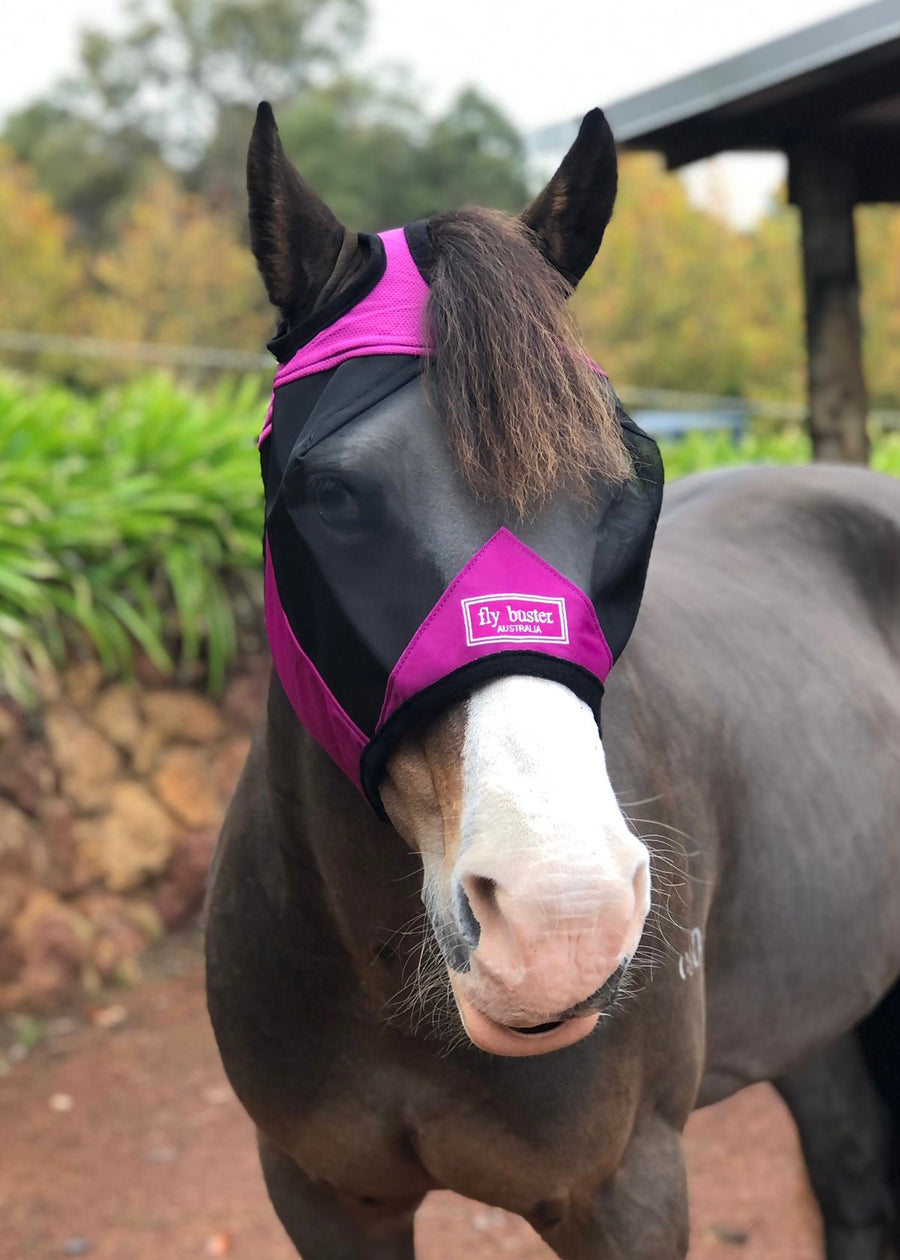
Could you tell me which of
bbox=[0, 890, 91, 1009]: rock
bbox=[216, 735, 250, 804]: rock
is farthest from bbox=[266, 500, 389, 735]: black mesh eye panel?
bbox=[216, 735, 250, 804]: rock

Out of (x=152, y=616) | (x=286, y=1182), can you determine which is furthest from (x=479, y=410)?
(x=152, y=616)

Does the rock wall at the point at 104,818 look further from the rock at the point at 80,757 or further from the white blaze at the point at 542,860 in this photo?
the white blaze at the point at 542,860

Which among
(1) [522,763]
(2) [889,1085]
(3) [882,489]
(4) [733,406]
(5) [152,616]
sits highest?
(1) [522,763]

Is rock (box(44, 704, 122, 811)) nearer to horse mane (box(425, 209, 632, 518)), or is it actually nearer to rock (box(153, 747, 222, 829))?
rock (box(153, 747, 222, 829))

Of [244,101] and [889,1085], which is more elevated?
[244,101]

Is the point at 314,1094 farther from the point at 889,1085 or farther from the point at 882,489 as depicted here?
the point at 882,489

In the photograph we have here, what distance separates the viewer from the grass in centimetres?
507

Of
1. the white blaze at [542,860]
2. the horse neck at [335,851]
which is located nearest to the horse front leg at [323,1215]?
the horse neck at [335,851]

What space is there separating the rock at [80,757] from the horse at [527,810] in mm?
3005

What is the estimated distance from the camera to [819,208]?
511cm

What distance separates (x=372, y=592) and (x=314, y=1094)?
2.95ft

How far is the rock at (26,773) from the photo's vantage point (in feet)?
16.3

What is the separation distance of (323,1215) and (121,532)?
3625 millimetres

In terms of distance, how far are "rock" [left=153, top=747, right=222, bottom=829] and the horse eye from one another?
13.8 feet
